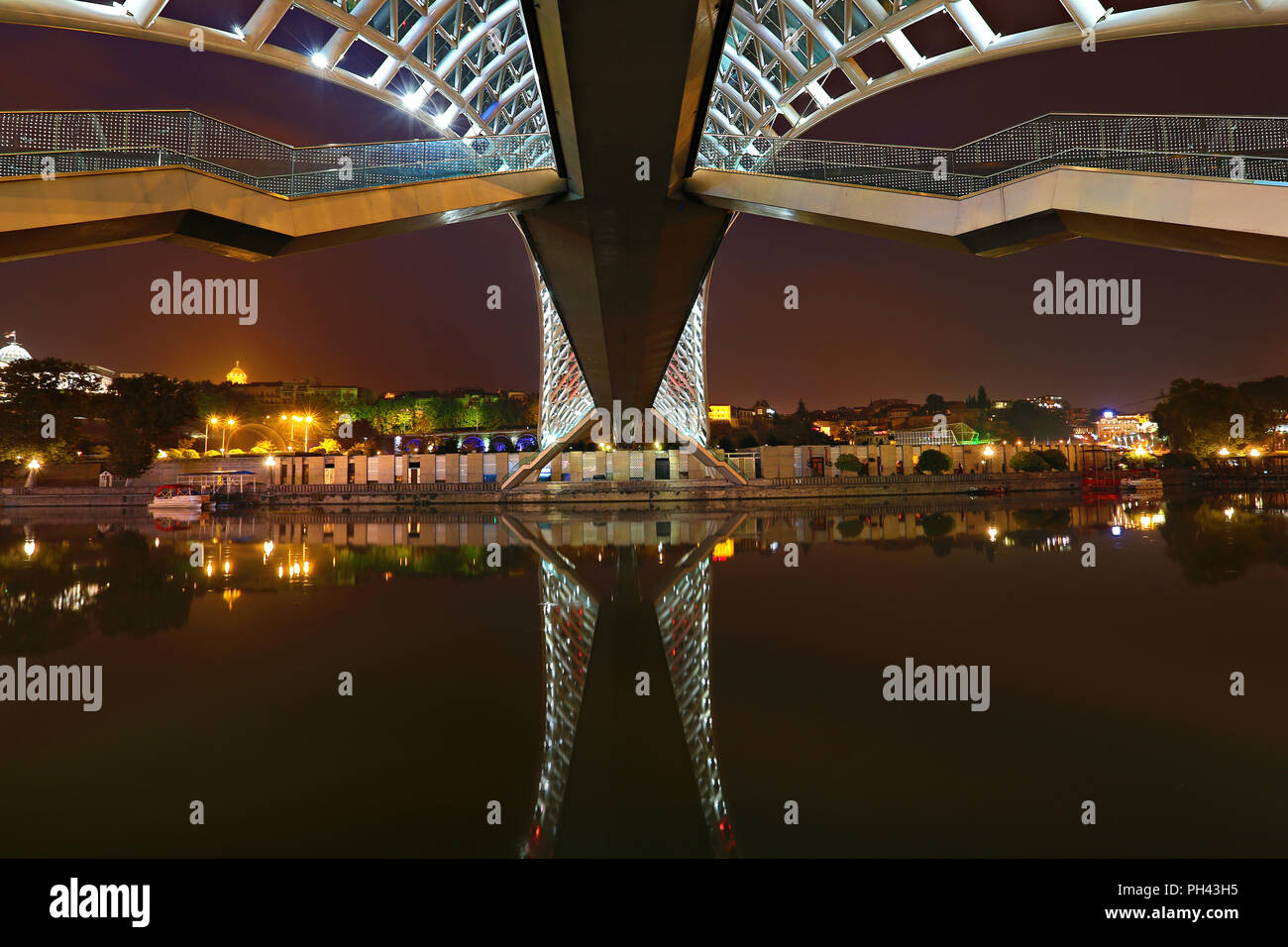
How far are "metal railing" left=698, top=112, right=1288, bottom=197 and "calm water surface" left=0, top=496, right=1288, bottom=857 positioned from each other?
6.74 metres

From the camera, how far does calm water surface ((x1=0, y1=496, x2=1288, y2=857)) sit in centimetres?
332

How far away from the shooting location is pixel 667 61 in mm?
10117

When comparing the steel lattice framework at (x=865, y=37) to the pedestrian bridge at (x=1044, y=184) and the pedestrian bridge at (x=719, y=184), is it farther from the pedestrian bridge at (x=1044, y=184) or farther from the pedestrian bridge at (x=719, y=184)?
the pedestrian bridge at (x=719, y=184)

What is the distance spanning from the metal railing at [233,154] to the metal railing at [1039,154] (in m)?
5.33

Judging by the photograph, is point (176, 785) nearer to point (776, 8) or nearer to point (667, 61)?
point (667, 61)

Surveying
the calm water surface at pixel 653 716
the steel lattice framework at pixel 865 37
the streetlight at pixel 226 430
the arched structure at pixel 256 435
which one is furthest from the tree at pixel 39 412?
the steel lattice framework at pixel 865 37

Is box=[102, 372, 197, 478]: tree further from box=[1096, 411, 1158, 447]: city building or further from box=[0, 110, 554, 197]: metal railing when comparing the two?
box=[1096, 411, 1158, 447]: city building

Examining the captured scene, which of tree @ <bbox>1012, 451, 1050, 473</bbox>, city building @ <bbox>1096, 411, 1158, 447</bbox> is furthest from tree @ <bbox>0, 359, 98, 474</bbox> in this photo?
city building @ <bbox>1096, 411, 1158, 447</bbox>

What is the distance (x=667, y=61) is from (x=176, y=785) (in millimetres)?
10149

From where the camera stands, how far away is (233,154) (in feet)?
46.0

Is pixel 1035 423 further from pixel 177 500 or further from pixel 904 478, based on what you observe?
pixel 177 500

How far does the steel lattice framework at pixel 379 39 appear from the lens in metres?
14.8

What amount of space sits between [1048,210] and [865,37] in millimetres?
8177
